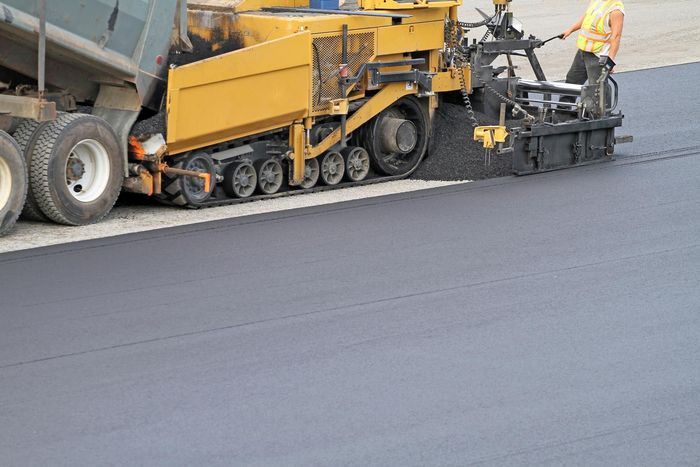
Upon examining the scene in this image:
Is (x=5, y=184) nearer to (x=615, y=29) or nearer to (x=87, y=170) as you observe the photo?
(x=87, y=170)

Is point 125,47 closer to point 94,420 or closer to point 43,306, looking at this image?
point 43,306

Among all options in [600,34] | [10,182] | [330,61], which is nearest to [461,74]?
[600,34]

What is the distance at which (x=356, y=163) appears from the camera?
36.0 ft

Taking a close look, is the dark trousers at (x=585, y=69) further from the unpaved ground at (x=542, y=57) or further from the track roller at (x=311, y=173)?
the track roller at (x=311, y=173)

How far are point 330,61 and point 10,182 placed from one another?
122 inches

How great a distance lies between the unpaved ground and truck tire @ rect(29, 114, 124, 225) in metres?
0.13

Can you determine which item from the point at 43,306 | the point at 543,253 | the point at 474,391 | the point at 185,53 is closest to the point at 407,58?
the point at 185,53

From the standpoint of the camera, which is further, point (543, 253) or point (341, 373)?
point (543, 253)

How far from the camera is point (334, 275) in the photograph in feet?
25.1

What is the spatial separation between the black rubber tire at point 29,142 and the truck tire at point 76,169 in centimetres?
3

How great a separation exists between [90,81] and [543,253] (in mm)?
3931

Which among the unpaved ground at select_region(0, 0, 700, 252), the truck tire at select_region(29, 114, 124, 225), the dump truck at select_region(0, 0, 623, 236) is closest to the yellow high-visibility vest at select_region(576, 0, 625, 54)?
the dump truck at select_region(0, 0, 623, 236)

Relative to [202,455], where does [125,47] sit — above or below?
above

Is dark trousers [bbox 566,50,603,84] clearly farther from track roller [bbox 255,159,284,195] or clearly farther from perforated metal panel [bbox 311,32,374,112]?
track roller [bbox 255,159,284,195]
